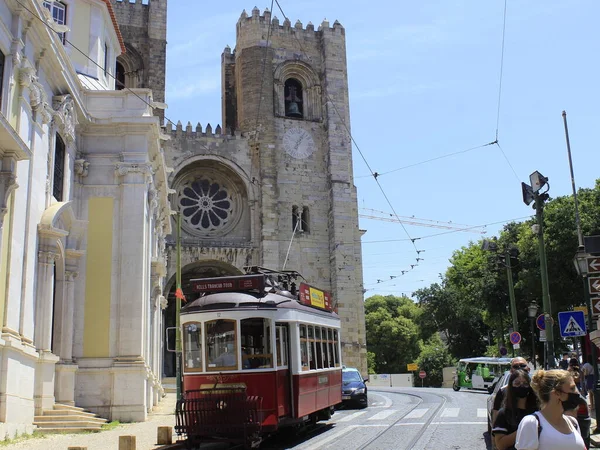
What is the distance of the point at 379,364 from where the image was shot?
66.1 meters

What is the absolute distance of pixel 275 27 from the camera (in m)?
39.5

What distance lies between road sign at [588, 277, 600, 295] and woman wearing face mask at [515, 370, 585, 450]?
8.82 m

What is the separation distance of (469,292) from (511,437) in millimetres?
40871

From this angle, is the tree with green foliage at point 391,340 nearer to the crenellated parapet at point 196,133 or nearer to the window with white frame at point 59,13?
the crenellated parapet at point 196,133

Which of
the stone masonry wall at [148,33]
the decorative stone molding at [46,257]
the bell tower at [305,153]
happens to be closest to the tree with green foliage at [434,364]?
the bell tower at [305,153]

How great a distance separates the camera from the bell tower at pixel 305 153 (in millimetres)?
36500

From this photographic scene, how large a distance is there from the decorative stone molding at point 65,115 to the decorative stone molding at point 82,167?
72cm

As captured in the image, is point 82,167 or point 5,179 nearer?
point 5,179

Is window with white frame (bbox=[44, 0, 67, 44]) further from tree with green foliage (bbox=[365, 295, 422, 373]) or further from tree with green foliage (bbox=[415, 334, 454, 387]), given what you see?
tree with green foliage (bbox=[365, 295, 422, 373])

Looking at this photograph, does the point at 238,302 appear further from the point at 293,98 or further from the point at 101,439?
the point at 293,98

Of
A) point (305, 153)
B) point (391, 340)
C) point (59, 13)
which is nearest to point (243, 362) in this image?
point (59, 13)

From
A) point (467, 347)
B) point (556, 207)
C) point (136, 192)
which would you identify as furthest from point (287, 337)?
point (467, 347)

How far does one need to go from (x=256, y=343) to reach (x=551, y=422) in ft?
25.4

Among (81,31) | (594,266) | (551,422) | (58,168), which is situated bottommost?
(551,422)
